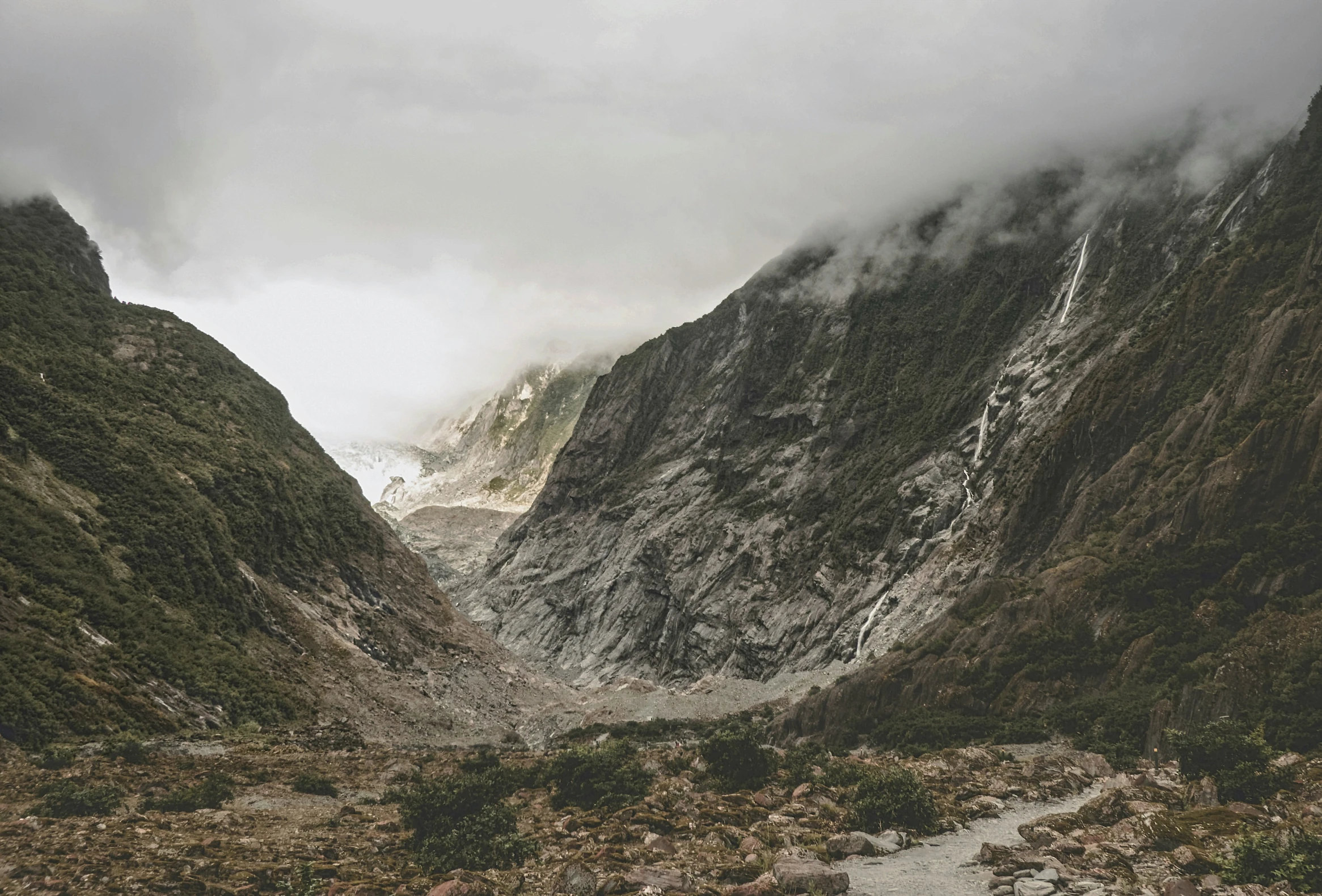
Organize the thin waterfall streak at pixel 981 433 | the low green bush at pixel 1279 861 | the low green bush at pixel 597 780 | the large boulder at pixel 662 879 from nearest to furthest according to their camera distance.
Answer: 1. the low green bush at pixel 1279 861
2. the large boulder at pixel 662 879
3. the low green bush at pixel 597 780
4. the thin waterfall streak at pixel 981 433

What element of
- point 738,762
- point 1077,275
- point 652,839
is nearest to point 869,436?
point 1077,275

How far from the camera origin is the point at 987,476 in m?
79.9

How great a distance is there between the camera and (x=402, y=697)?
56312 mm

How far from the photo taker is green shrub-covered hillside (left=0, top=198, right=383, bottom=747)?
31078mm

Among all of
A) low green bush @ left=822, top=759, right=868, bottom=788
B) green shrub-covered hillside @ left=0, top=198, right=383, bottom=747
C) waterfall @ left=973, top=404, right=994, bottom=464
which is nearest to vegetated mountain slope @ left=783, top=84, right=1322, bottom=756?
low green bush @ left=822, top=759, right=868, bottom=788

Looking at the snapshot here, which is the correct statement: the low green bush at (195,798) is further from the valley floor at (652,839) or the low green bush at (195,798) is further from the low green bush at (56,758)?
the low green bush at (56,758)

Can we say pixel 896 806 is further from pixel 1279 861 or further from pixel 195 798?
pixel 195 798

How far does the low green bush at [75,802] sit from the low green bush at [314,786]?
647 centimetres

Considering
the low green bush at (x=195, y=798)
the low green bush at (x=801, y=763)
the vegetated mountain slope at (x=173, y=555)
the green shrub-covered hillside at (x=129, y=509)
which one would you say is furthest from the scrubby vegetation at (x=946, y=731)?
the green shrub-covered hillside at (x=129, y=509)

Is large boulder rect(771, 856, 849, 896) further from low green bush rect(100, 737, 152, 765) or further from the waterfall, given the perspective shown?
the waterfall

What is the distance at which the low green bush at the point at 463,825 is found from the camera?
15.4 m

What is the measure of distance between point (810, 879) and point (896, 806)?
22.2 ft

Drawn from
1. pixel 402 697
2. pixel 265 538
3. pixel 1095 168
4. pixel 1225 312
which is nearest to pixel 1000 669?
pixel 1225 312

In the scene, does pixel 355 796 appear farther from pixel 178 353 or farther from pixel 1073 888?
pixel 178 353
